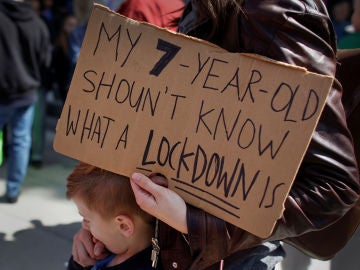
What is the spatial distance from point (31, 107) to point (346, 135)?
3099 mm

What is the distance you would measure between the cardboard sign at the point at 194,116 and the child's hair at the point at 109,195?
94 millimetres

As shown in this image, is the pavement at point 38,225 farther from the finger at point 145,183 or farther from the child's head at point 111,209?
the finger at point 145,183

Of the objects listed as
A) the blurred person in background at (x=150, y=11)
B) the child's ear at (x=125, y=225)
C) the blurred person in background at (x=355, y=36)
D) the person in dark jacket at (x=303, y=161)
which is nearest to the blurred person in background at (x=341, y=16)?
the blurred person in background at (x=355, y=36)

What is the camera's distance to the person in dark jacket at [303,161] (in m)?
1.06

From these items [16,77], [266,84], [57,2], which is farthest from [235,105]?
[57,2]

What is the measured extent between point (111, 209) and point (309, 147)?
0.53 meters

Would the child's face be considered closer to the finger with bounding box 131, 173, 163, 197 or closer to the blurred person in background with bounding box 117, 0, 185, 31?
the finger with bounding box 131, 173, 163, 197

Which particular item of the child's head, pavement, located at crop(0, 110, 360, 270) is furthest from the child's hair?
pavement, located at crop(0, 110, 360, 270)

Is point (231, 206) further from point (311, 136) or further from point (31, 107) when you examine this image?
point (31, 107)

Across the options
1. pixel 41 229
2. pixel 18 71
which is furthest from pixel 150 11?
pixel 41 229

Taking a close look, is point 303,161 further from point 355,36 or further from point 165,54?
point 355,36

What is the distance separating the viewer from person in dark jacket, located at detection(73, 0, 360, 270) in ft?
3.49

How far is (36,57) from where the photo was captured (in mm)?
3754

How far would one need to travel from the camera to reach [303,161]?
3.62 feet
